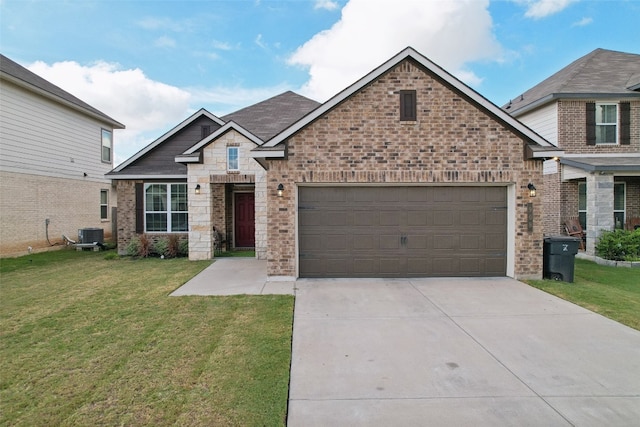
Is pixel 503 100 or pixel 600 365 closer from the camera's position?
pixel 600 365

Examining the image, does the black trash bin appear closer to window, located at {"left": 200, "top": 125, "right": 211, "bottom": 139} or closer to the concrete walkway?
the concrete walkway

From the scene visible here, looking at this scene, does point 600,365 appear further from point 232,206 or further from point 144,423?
point 232,206

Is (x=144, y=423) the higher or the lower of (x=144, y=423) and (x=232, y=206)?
the lower

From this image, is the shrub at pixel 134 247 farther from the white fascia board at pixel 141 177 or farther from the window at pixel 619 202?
the window at pixel 619 202

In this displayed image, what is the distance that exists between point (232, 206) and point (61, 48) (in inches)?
396

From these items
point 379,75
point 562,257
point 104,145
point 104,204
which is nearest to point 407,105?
point 379,75

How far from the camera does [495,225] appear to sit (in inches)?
346

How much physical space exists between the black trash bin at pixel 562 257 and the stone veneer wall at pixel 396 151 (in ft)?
2.08

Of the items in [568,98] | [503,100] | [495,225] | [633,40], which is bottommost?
[495,225]

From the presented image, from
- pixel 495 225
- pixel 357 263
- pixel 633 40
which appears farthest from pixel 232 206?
pixel 633 40

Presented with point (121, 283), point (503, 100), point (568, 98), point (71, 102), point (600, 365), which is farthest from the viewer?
point (503, 100)

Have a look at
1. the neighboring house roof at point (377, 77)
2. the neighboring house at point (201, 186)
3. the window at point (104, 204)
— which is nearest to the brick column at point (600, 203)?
the neighboring house roof at point (377, 77)

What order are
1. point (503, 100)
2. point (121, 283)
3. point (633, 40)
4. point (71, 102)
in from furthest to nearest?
point (503, 100)
point (633, 40)
point (71, 102)
point (121, 283)

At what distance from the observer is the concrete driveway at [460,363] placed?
330cm
